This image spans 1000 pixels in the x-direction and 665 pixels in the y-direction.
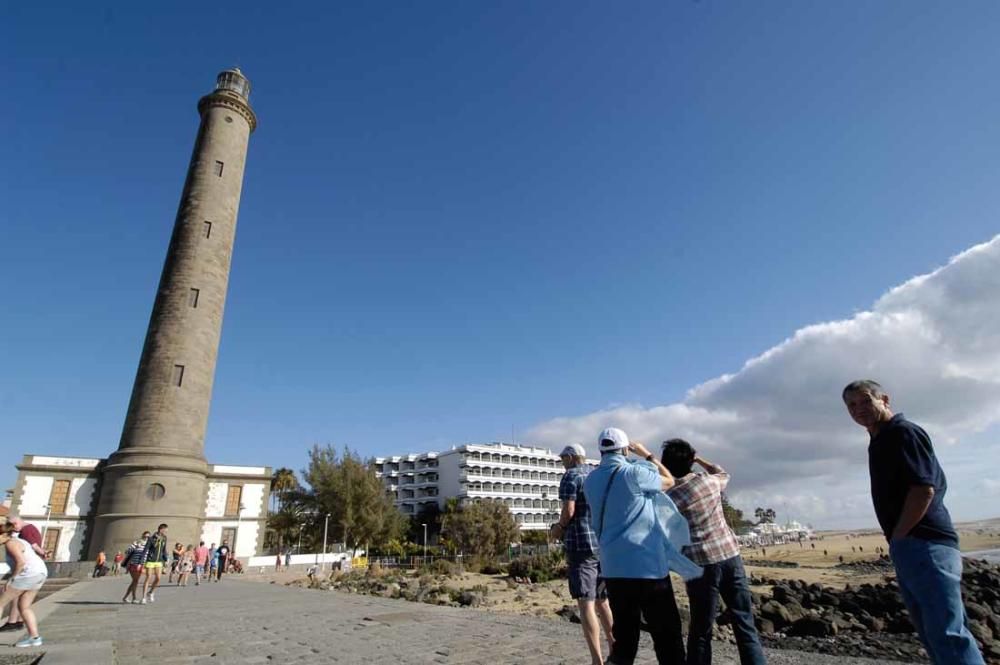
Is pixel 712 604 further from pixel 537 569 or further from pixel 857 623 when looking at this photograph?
pixel 537 569

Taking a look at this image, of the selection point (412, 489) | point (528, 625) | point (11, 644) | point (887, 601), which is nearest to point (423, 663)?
point (528, 625)

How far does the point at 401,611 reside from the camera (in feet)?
29.0

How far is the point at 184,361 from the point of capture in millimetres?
27516

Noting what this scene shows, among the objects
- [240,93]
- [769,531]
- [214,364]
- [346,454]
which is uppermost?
[240,93]

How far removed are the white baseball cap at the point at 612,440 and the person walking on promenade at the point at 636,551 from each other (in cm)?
1

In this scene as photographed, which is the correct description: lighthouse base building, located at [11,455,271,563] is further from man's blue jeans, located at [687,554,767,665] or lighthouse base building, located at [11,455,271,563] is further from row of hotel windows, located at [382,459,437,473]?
row of hotel windows, located at [382,459,437,473]

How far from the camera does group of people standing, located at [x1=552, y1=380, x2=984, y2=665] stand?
288cm

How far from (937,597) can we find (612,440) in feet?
6.25

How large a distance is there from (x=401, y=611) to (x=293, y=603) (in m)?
3.66

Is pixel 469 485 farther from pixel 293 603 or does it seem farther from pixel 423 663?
pixel 423 663

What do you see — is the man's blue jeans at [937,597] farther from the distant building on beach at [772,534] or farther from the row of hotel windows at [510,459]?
the distant building on beach at [772,534]

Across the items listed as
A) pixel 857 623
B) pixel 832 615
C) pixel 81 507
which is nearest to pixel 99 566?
pixel 81 507

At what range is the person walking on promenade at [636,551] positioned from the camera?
312 cm

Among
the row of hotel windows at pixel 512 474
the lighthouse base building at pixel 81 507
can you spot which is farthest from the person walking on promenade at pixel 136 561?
the row of hotel windows at pixel 512 474
